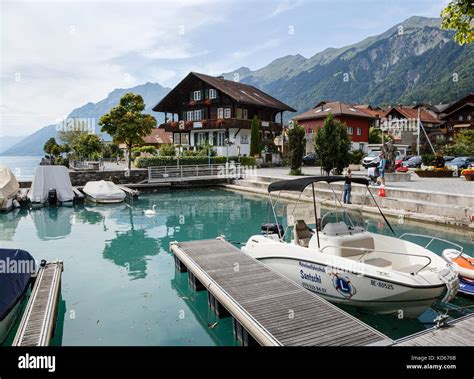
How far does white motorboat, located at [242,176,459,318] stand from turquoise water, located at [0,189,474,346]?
70cm

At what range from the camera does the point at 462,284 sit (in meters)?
8.45

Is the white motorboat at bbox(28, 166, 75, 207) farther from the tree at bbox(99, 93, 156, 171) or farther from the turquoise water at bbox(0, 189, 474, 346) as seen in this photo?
the tree at bbox(99, 93, 156, 171)

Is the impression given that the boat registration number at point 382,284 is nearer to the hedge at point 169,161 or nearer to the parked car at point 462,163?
the hedge at point 169,161

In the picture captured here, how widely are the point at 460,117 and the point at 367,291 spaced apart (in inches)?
3055

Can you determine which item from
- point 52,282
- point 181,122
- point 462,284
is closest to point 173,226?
point 52,282

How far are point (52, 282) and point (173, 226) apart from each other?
33.3ft

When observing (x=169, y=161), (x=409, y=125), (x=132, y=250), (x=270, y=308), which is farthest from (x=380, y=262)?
(x=409, y=125)

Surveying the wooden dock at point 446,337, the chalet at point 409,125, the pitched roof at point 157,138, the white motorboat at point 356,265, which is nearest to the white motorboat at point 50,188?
the white motorboat at point 356,265

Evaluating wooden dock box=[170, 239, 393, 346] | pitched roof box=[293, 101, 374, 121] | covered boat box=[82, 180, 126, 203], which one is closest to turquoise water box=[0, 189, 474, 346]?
wooden dock box=[170, 239, 393, 346]

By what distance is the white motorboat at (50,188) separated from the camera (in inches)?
992

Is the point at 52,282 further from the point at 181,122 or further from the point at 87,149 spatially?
the point at 87,149

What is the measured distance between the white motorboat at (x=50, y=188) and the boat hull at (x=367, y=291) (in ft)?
72.0
